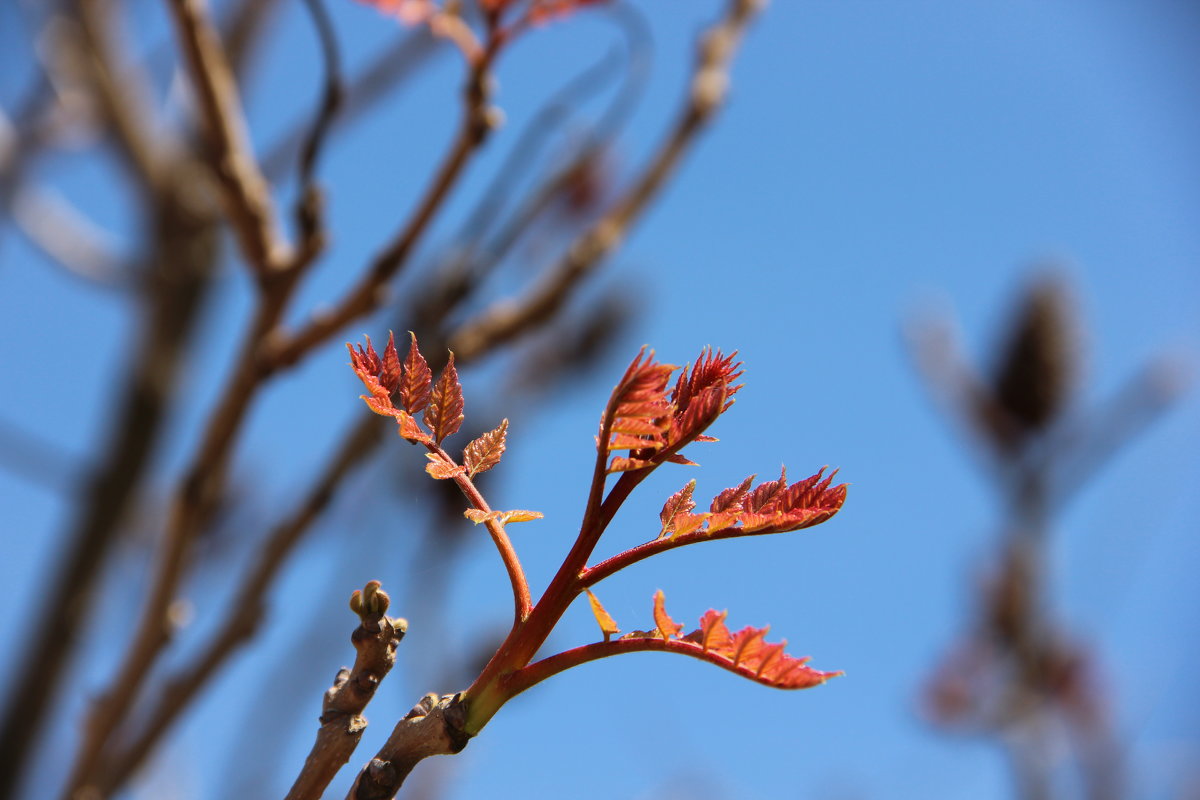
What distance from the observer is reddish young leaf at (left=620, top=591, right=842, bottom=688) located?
1.42 ft

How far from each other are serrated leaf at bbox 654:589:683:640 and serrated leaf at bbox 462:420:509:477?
10 centimetres

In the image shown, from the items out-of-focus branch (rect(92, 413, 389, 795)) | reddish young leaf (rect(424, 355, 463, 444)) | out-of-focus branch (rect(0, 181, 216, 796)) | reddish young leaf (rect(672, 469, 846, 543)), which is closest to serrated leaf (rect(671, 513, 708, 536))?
reddish young leaf (rect(672, 469, 846, 543))

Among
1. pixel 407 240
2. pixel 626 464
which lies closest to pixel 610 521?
pixel 626 464

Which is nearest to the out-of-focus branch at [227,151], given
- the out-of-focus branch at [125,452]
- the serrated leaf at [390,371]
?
the serrated leaf at [390,371]

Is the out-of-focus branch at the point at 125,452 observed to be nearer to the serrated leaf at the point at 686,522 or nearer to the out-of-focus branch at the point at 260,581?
the out-of-focus branch at the point at 260,581

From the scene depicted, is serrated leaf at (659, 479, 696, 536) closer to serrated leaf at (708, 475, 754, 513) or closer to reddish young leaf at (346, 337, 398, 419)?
serrated leaf at (708, 475, 754, 513)

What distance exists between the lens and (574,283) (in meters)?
0.98

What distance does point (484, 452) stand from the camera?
0.47 metres

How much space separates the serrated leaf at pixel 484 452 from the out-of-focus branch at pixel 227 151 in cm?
46

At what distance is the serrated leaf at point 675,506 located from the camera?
17.7 inches

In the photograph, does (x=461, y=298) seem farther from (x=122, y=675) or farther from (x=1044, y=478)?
(x=1044, y=478)

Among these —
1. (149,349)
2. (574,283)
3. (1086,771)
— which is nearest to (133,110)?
(149,349)

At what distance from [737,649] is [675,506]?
0.22 feet

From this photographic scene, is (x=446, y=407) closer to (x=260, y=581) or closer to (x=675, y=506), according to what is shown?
(x=675, y=506)
